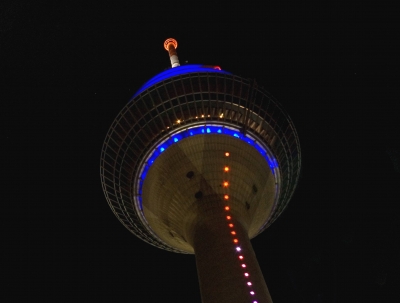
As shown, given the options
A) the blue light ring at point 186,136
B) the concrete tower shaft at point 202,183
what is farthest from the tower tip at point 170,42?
the concrete tower shaft at point 202,183

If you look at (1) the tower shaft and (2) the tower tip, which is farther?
(2) the tower tip

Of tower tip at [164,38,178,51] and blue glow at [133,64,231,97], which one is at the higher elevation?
tower tip at [164,38,178,51]

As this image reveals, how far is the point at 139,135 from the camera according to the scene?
54.3ft

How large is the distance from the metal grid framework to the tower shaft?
4011 millimetres

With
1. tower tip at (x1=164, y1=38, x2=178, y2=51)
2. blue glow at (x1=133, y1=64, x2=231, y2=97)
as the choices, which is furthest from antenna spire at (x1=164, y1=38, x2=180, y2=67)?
blue glow at (x1=133, y1=64, x2=231, y2=97)

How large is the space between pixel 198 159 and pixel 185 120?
1.85 m

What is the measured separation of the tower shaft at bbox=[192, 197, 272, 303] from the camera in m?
11.9

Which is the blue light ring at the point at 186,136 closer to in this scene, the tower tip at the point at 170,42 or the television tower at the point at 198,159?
the television tower at the point at 198,159

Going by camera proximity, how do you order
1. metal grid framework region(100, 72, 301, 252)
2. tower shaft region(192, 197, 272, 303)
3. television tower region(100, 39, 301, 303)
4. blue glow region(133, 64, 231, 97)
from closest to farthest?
tower shaft region(192, 197, 272, 303) < television tower region(100, 39, 301, 303) < metal grid framework region(100, 72, 301, 252) < blue glow region(133, 64, 231, 97)

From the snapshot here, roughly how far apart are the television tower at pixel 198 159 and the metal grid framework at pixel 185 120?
0.13ft

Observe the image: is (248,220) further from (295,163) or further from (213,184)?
(295,163)

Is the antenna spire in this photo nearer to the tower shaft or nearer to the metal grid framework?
the metal grid framework

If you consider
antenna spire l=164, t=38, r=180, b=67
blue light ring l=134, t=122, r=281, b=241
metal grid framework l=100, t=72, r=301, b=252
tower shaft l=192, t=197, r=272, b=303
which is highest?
antenna spire l=164, t=38, r=180, b=67

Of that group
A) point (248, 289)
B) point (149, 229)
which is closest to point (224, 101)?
point (149, 229)
